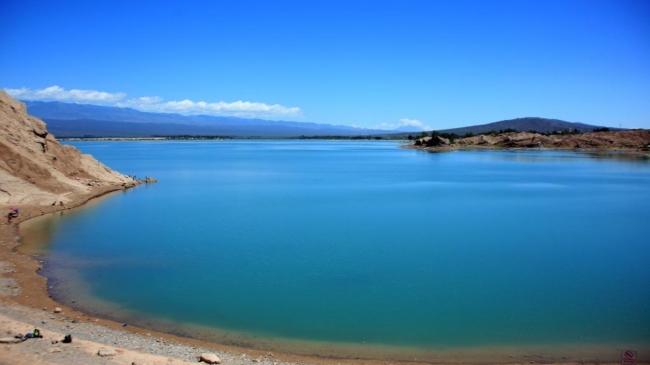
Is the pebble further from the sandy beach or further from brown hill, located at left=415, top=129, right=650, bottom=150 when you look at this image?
brown hill, located at left=415, top=129, right=650, bottom=150

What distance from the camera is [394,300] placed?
973 centimetres

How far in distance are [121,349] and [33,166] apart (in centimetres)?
1706

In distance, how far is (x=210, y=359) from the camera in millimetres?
6656

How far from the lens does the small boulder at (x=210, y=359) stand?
664 centimetres

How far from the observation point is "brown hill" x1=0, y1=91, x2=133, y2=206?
19203mm

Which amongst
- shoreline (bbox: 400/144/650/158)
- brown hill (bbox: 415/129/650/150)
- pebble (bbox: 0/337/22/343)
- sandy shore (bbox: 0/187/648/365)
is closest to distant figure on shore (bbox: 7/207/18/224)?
sandy shore (bbox: 0/187/648/365)

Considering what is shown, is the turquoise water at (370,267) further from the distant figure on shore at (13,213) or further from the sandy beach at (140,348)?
the distant figure on shore at (13,213)

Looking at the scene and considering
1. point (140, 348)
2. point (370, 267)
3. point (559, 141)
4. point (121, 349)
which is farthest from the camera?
point (559, 141)

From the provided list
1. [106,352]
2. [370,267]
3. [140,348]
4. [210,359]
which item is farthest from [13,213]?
[210,359]

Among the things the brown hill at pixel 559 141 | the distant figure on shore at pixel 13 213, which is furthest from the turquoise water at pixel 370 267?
the brown hill at pixel 559 141

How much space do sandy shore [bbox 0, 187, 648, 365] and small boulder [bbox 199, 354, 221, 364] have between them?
0.40 ft

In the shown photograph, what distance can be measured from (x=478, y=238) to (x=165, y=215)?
1229 centimetres

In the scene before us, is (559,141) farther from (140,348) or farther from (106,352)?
(106,352)

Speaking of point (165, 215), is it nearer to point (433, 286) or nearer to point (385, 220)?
point (385, 220)
